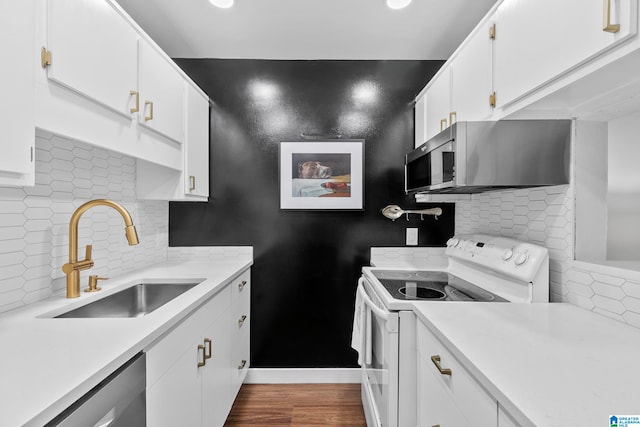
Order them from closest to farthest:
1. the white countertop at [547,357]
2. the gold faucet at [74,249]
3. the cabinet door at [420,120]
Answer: the white countertop at [547,357] < the gold faucet at [74,249] < the cabinet door at [420,120]

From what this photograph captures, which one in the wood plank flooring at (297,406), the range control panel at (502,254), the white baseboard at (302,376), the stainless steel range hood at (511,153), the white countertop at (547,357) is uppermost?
the stainless steel range hood at (511,153)

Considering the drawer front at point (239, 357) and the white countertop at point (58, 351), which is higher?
the white countertop at point (58, 351)

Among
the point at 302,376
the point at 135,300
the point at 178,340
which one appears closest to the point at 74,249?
the point at 135,300

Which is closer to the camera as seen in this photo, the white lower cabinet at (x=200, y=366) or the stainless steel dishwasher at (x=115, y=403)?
the stainless steel dishwasher at (x=115, y=403)

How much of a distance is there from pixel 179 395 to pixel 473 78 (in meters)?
1.88

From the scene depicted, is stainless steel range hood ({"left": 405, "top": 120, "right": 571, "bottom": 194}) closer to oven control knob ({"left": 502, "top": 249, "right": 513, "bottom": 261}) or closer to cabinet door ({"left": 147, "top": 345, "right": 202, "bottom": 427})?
oven control knob ({"left": 502, "top": 249, "right": 513, "bottom": 261})

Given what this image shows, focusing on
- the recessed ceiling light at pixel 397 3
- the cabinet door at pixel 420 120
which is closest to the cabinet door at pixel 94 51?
the recessed ceiling light at pixel 397 3

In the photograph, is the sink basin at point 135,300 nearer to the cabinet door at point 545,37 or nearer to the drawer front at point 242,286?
the drawer front at point 242,286

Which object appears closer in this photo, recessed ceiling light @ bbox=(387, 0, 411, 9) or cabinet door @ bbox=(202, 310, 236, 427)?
cabinet door @ bbox=(202, 310, 236, 427)

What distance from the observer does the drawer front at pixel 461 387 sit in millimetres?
694

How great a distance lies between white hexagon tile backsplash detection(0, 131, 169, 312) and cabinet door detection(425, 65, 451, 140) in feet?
6.35

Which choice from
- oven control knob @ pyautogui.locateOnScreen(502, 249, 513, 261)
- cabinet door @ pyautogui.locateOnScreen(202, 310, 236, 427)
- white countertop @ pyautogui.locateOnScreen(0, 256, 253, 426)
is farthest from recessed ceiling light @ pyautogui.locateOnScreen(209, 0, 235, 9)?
oven control knob @ pyautogui.locateOnScreen(502, 249, 513, 261)

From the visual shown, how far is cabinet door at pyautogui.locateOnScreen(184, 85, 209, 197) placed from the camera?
1916 millimetres

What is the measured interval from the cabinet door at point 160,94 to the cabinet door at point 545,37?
5.21 ft
